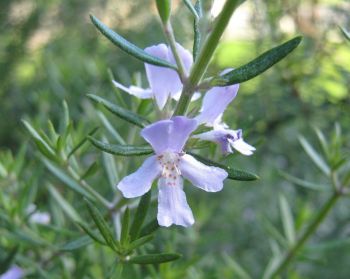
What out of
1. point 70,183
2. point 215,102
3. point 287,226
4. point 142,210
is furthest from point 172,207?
point 287,226

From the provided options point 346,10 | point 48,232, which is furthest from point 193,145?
point 346,10

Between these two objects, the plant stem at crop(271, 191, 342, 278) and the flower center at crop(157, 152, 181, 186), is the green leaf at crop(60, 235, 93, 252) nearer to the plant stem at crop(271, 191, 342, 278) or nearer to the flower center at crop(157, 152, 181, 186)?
the flower center at crop(157, 152, 181, 186)

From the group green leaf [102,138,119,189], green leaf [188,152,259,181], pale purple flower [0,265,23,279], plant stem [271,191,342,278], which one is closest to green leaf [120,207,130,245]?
green leaf [188,152,259,181]

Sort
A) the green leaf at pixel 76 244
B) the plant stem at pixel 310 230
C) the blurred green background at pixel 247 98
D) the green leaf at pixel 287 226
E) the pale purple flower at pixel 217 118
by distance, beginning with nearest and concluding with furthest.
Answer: the pale purple flower at pixel 217 118, the green leaf at pixel 76 244, the plant stem at pixel 310 230, the green leaf at pixel 287 226, the blurred green background at pixel 247 98

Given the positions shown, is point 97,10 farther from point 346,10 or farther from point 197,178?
point 197,178

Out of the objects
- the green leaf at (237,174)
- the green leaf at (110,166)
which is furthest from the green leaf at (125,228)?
the green leaf at (110,166)

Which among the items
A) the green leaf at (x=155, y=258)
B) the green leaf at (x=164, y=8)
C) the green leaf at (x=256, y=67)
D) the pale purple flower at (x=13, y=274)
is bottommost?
the pale purple flower at (x=13, y=274)

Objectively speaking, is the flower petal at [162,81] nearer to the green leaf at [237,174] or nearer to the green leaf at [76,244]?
the green leaf at [237,174]
